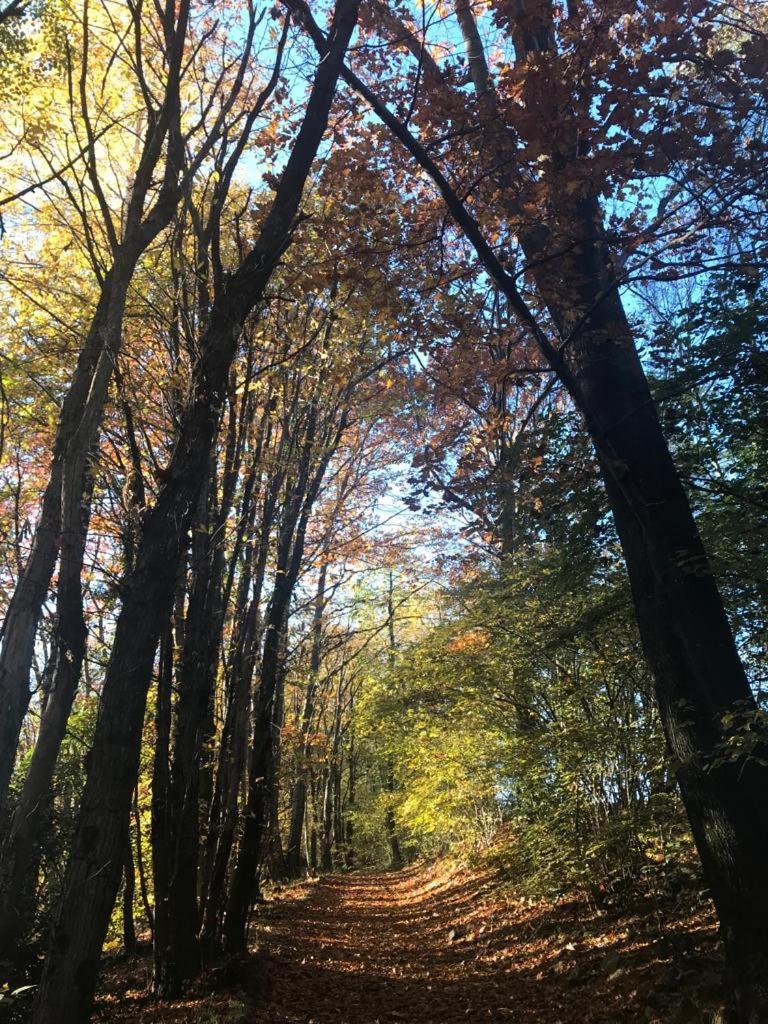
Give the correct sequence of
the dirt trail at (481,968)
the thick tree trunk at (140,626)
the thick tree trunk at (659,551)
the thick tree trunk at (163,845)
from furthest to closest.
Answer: the thick tree trunk at (163,845), the dirt trail at (481,968), the thick tree trunk at (659,551), the thick tree trunk at (140,626)

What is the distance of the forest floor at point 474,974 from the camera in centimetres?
503

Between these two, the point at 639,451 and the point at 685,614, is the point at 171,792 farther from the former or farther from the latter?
the point at 639,451

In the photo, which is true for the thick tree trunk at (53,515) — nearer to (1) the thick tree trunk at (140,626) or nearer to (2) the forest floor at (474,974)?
(1) the thick tree trunk at (140,626)

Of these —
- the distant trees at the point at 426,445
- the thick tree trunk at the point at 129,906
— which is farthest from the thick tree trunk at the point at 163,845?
the thick tree trunk at the point at 129,906

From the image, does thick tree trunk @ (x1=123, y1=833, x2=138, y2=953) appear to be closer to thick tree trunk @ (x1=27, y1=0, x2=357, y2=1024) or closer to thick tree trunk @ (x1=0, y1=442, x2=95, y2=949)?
thick tree trunk @ (x1=0, y1=442, x2=95, y2=949)

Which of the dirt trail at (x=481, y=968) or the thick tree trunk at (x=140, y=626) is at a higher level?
the thick tree trunk at (x=140, y=626)

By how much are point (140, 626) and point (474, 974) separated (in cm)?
642

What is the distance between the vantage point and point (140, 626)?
11.5 ft

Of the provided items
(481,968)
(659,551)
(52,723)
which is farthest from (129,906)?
(659,551)

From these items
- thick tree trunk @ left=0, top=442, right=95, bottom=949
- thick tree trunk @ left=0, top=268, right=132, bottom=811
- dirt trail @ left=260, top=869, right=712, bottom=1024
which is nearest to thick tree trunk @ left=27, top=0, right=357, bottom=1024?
thick tree trunk @ left=0, top=268, right=132, bottom=811

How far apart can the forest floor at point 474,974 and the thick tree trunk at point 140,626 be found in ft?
9.02

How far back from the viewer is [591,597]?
645 cm

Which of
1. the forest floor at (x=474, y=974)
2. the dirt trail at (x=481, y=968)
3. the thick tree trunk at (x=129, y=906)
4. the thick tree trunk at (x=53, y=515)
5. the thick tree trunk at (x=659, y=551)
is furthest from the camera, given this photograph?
the thick tree trunk at (x=129, y=906)

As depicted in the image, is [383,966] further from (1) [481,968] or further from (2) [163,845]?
(2) [163,845]
